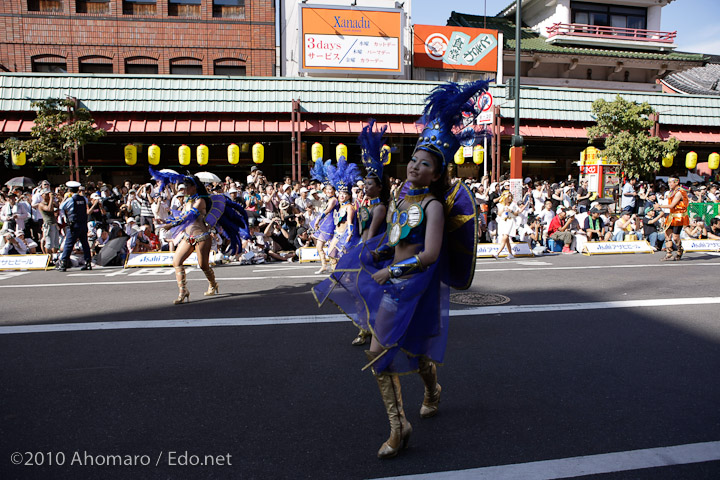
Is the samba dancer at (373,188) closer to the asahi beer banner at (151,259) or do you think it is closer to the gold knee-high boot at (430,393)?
the gold knee-high boot at (430,393)

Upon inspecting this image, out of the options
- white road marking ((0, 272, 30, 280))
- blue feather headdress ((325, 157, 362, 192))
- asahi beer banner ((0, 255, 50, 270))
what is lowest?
white road marking ((0, 272, 30, 280))

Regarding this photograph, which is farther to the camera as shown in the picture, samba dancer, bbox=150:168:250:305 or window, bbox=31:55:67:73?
window, bbox=31:55:67:73

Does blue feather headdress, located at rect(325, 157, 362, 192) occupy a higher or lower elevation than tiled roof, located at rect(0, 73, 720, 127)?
lower

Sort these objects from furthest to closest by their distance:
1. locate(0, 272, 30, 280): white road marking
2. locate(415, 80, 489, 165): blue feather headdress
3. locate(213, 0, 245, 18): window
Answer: locate(213, 0, 245, 18): window
locate(0, 272, 30, 280): white road marking
locate(415, 80, 489, 165): blue feather headdress

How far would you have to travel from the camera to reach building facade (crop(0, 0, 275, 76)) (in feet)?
73.4

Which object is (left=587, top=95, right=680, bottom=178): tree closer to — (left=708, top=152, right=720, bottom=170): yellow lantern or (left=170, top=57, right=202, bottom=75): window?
(left=708, top=152, right=720, bottom=170): yellow lantern

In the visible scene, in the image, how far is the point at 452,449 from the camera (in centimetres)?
329

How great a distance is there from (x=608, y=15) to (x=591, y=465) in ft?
117

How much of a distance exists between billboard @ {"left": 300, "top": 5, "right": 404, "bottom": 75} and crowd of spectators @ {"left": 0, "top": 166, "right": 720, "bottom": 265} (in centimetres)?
777

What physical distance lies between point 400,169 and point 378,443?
20.5 meters

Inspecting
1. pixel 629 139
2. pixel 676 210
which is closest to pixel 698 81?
pixel 629 139

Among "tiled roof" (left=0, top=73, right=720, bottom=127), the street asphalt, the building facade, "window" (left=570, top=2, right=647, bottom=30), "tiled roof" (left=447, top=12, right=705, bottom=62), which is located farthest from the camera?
"window" (left=570, top=2, right=647, bottom=30)

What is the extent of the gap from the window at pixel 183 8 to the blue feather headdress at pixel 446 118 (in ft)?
78.8

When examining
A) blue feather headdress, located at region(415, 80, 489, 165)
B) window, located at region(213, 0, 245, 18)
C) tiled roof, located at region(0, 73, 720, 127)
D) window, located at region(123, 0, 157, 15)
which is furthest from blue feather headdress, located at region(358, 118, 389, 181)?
window, located at region(123, 0, 157, 15)
